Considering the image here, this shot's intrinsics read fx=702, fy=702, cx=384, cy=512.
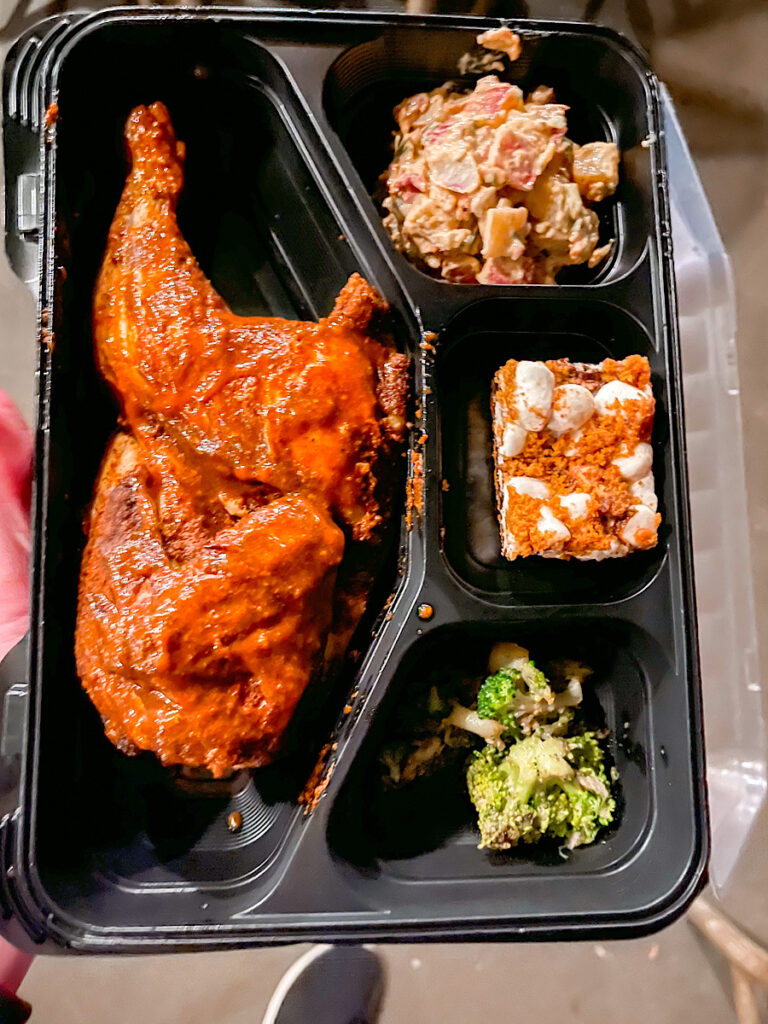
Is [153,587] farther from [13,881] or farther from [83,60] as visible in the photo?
[83,60]

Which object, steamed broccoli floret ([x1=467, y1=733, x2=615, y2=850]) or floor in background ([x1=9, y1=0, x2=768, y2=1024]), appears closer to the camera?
steamed broccoli floret ([x1=467, y1=733, x2=615, y2=850])

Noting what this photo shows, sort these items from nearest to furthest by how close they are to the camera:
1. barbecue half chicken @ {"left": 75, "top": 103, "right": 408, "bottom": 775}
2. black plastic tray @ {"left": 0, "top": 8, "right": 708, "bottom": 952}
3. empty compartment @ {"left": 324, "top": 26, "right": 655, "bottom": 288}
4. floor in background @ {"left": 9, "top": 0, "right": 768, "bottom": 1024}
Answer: barbecue half chicken @ {"left": 75, "top": 103, "right": 408, "bottom": 775} → black plastic tray @ {"left": 0, "top": 8, "right": 708, "bottom": 952} → empty compartment @ {"left": 324, "top": 26, "right": 655, "bottom": 288} → floor in background @ {"left": 9, "top": 0, "right": 768, "bottom": 1024}

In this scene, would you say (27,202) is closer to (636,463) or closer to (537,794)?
(636,463)

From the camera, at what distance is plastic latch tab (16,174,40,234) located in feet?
5.23

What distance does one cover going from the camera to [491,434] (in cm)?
172

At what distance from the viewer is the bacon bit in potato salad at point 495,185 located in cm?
164

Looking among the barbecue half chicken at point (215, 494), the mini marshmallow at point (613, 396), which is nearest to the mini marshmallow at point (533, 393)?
the mini marshmallow at point (613, 396)

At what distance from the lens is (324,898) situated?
149 centimetres

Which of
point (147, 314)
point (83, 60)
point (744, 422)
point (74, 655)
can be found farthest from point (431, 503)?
point (744, 422)

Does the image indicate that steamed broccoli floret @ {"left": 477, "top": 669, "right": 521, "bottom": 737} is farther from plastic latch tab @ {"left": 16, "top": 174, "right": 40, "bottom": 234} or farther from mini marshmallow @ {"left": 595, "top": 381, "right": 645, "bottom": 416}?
plastic latch tab @ {"left": 16, "top": 174, "right": 40, "bottom": 234}

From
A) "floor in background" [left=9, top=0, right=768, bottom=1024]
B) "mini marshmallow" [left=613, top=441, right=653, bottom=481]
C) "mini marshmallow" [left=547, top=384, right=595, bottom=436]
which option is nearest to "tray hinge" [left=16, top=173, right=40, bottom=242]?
"floor in background" [left=9, top=0, right=768, bottom=1024]

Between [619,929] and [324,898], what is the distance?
622 mm

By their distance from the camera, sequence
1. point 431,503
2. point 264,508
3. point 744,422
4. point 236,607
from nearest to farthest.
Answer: point 236,607
point 264,508
point 431,503
point 744,422

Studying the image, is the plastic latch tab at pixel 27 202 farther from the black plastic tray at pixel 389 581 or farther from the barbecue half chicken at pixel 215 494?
the barbecue half chicken at pixel 215 494
